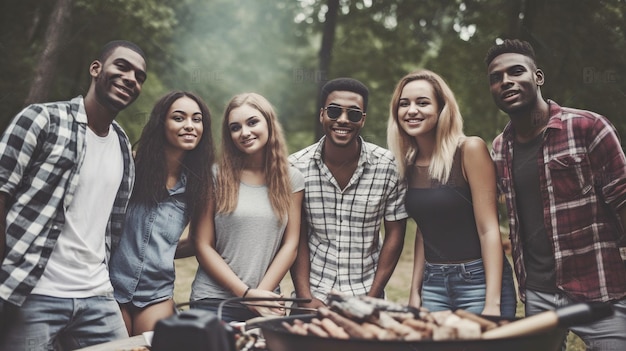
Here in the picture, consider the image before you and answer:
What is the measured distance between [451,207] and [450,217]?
0.06 metres

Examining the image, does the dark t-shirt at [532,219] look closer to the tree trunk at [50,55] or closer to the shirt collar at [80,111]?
the shirt collar at [80,111]

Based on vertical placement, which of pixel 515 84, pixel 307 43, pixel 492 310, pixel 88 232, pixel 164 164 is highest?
pixel 307 43

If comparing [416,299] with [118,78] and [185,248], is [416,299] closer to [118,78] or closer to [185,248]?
[185,248]

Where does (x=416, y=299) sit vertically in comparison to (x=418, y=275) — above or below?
below

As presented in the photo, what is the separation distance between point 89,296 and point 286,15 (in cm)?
1187

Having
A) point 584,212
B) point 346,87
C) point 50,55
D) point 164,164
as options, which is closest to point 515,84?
point 584,212

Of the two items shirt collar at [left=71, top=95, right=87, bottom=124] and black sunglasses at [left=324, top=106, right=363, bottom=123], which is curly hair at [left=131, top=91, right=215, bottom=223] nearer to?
shirt collar at [left=71, top=95, right=87, bottom=124]

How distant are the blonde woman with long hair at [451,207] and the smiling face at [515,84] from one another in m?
0.27

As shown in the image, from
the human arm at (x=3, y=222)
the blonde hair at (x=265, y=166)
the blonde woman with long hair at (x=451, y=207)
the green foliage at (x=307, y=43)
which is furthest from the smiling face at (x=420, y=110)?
the green foliage at (x=307, y=43)

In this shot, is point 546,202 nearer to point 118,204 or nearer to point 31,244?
point 118,204

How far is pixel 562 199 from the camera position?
3.14 metres

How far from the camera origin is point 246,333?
105 inches

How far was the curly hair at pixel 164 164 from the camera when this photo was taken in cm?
343

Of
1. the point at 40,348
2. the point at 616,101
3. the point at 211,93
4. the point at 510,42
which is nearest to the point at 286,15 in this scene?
the point at 211,93
